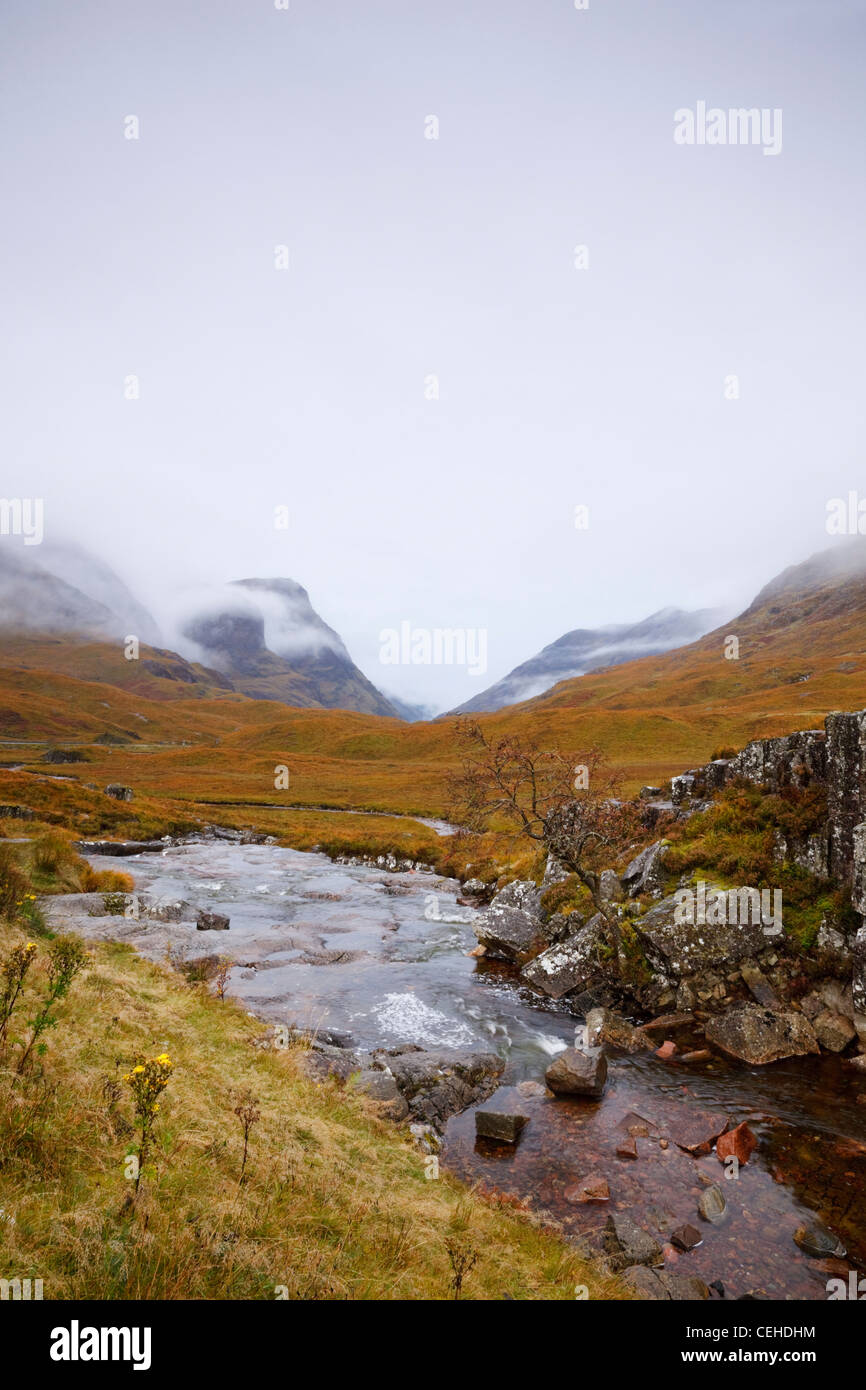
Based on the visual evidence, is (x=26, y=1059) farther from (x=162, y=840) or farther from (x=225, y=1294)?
(x=162, y=840)

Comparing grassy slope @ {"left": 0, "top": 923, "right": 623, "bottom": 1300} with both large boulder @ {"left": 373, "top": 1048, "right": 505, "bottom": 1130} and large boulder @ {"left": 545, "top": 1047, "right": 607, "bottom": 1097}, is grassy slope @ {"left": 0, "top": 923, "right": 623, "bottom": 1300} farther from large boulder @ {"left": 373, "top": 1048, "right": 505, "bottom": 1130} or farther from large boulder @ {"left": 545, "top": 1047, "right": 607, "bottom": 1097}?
large boulder @ {"left": 545, "top": 1047, "right": 607, "bottom": 1097}

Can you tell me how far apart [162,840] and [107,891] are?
26.4m

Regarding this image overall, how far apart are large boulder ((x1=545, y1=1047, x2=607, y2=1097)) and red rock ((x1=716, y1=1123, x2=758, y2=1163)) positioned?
9.80 feet

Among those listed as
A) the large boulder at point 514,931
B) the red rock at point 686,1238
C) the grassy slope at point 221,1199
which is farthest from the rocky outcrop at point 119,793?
the red rock at point 686,1238

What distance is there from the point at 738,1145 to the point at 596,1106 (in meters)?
3.16

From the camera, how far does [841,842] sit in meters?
19.0

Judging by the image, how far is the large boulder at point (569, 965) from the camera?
71.7 feet

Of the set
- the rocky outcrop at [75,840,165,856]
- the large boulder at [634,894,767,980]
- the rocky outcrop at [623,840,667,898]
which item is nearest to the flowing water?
the large boulder at [634,894,767,980]

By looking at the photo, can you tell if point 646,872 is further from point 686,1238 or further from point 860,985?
point 686,1238

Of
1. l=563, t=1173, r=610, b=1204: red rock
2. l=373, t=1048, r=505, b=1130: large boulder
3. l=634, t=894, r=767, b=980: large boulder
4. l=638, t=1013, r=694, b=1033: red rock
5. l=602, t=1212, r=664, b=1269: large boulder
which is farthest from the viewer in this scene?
l=634, t=894, r=767, b=980: large boulder

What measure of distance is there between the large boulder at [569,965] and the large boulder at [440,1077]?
528 cm

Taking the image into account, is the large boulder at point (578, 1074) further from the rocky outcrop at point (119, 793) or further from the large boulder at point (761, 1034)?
the rocky outcrop at point (119, 793)

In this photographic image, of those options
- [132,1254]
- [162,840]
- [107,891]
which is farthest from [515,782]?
[162,840]

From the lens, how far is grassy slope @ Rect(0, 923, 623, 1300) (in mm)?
5531
